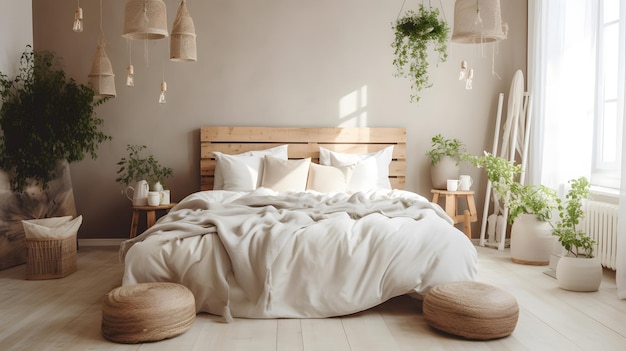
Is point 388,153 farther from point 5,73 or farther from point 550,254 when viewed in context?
point 5,73

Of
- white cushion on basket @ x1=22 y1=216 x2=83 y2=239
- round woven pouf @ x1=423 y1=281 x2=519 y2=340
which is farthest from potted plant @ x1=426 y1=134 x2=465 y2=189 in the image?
white cushion on basket @ x1=22 y1=216 x2=83 y2=239

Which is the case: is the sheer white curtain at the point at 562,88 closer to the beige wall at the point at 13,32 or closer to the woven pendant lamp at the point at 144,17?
the woven pendant lamp at the point at 144,17

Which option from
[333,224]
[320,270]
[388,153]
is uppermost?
[388,153]

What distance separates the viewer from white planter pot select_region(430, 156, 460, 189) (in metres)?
5.99

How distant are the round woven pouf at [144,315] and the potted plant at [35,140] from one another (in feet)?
7.63

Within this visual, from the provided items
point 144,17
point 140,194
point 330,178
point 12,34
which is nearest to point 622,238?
point 330,178

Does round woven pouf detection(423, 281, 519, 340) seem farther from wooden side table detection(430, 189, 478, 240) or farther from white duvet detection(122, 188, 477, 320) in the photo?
wooden side table detection(430, 189, 478, 240)

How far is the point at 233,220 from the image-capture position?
153 inches

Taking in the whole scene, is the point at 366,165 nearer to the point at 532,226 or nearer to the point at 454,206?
the point at 454,206

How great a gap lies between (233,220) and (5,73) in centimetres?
268

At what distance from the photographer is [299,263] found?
3.56 meters

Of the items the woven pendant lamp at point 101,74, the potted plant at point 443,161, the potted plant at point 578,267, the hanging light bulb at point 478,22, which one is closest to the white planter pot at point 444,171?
the potted plant at point 443,161

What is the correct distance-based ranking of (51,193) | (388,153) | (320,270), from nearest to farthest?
(320,270) < (51,193) < (388,153)

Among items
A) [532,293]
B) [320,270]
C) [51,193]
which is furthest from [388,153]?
[51,193]
